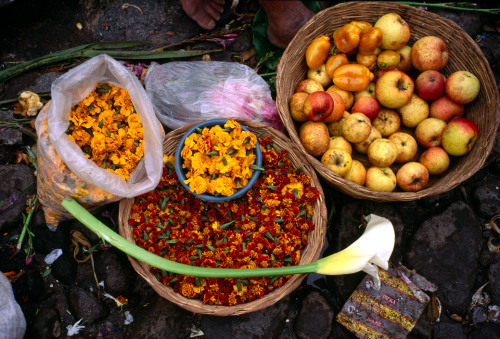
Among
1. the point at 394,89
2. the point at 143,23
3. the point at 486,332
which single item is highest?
the point at 394,89

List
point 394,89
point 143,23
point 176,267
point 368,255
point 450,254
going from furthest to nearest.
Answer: point 143,23 < point 450,254 < point 394,89 < point 176,267 < point 368,255

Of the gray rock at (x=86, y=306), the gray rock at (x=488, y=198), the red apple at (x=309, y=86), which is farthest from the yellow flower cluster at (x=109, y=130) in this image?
the gray rock at (x=488, y=198)

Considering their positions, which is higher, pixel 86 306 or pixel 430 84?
pixel 430 84

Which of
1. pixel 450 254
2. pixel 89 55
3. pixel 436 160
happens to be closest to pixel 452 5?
pixel 436 160

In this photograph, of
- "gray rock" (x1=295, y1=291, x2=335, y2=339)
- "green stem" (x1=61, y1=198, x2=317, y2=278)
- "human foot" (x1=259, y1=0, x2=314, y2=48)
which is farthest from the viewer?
"human foot" (x1=259, y1=0, x2=314, y2=48)

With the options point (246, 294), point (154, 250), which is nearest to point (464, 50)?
point (246, 294)

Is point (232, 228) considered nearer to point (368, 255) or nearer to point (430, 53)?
point (368, 255)

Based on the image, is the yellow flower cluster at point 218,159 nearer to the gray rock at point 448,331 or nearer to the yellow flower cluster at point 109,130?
the yellow flower cluster at point 109,130

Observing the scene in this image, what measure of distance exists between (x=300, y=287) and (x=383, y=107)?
1434 millimetres

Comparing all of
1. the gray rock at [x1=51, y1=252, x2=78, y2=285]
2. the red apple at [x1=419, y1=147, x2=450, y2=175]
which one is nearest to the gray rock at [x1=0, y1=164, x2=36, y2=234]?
the gray rock at [x1=51, y1=252, x2=78, y2=285]

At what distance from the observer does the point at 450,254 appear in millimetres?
2457

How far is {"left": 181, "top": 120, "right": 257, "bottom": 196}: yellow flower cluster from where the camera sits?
1.95m

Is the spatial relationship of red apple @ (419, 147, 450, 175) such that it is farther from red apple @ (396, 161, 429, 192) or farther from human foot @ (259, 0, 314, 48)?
human foot @ (259, 0, 314, 48)

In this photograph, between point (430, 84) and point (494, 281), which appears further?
point (494, 281)
